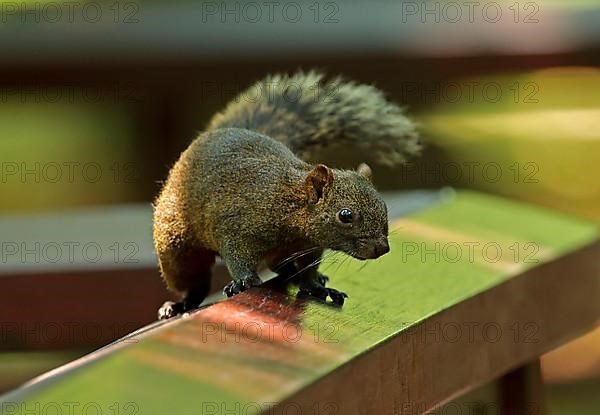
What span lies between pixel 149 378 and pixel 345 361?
24cm

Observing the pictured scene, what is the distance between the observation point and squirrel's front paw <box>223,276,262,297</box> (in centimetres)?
183

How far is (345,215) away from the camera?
6.40 ft

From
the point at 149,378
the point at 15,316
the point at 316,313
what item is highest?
the point at 15,316

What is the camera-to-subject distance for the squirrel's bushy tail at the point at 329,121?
2326 millimetres

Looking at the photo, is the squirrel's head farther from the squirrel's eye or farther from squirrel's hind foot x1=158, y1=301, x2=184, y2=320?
squirrel's hind foot x1=158, y1=301, x2=184, y2=320

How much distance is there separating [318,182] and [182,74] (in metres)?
1.75

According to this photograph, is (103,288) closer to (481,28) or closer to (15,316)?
(15,316)

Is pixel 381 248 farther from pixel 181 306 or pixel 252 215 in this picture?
pixel 181 306

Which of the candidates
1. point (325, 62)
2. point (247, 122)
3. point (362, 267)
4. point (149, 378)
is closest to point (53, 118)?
point (325, 62)

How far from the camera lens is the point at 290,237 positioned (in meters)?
2.03

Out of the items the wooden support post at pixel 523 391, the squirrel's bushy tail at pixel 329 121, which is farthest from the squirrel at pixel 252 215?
the wooden support post at pixel 523 391

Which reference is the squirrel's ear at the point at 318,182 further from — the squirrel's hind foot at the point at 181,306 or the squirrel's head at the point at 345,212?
the squirrel's hind foot at the point at 181,306

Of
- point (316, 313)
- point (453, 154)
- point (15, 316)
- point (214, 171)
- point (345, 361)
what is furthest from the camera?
point (453, 154)

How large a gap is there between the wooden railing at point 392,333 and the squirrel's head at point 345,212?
0.12 ft
